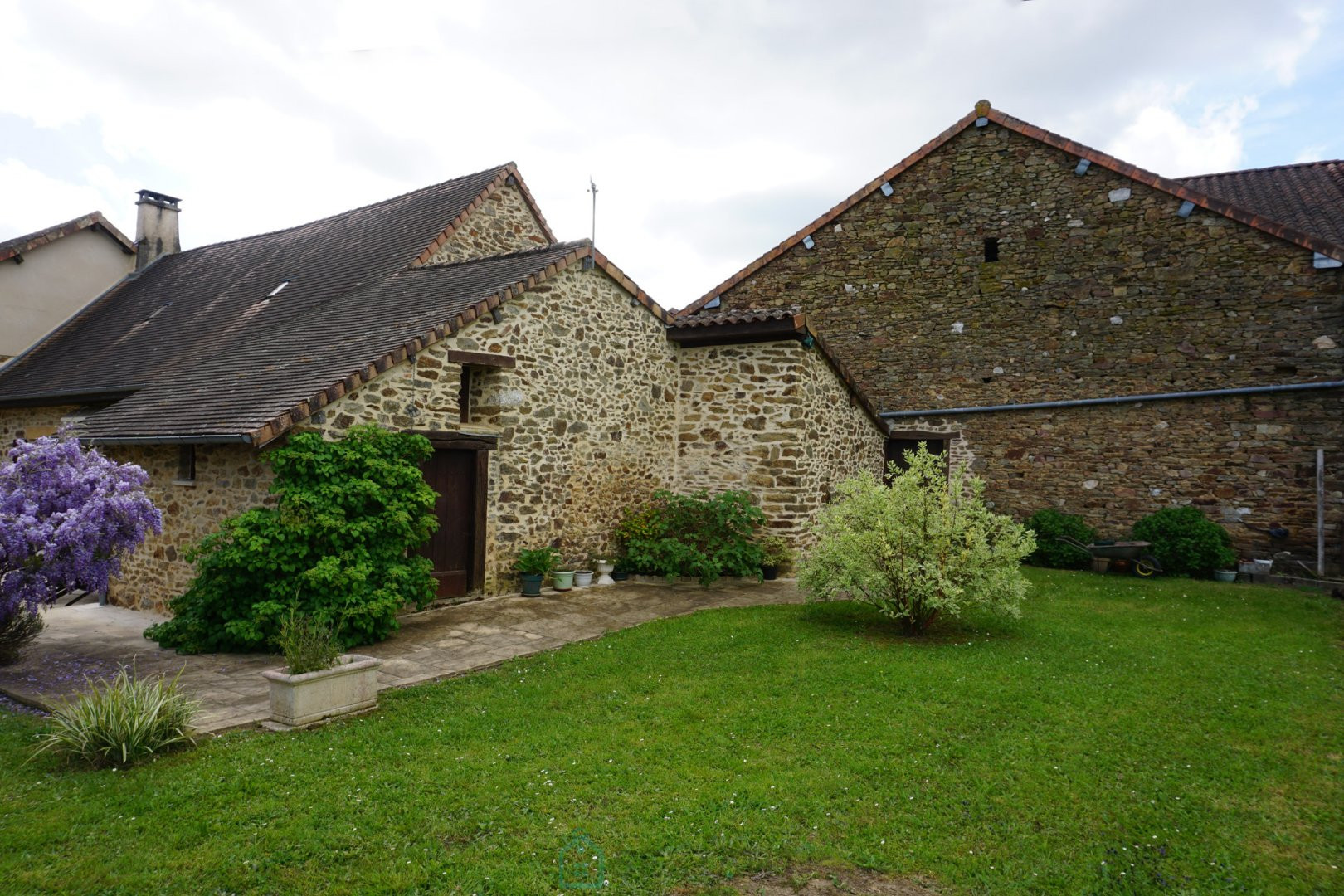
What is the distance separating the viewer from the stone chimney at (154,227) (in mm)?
19844

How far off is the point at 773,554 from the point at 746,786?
24.8ft

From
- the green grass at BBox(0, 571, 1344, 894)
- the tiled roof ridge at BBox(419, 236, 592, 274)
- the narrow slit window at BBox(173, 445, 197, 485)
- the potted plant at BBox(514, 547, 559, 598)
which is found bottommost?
the green grass at BBox(0, 571, 1344, 894)

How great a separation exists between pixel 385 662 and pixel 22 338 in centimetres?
1609

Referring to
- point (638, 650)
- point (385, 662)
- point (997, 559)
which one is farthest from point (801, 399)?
point (385, 662)

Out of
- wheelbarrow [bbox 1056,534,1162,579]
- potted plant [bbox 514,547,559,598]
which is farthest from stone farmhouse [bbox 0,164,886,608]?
wheelbarrow [bbox 1056,534,1162,579]

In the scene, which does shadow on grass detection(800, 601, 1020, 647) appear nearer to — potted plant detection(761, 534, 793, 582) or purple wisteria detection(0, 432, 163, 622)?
potted plant detection(761, 534, 793, 582)

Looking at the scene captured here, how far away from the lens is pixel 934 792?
4.45 meters

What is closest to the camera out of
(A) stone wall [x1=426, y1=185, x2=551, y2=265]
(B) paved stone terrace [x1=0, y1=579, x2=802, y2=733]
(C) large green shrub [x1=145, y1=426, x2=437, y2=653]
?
(B) paved stone terrace [x1=0, y1=579, x2=802, y2=733]

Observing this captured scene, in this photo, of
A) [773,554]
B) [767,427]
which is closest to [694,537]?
[773,554]

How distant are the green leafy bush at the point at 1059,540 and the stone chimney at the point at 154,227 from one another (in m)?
Result: 21.8

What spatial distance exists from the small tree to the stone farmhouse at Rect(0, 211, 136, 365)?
1871cm

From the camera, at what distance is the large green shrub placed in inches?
288

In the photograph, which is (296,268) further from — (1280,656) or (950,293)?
(1280,656)

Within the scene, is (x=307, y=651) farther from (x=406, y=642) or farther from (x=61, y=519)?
(x=61, y=519)
